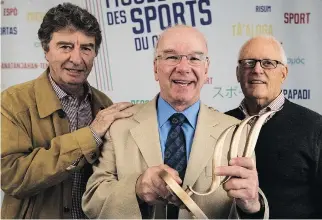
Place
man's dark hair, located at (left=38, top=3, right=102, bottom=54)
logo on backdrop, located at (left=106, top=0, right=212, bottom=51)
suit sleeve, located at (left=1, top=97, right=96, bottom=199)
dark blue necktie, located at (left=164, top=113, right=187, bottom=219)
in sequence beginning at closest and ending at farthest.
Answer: dark blue necktie, located at (left=164, top=113, right=187, bottom=219) < suit sleeve, located at (left=1, top=97, right=96, bottom=199) < man's dark hair, located at (left=38, top=3, right=102, bottom=54) < logo on backdrop, located at (left=106, top=0, right=212, bottom=51)

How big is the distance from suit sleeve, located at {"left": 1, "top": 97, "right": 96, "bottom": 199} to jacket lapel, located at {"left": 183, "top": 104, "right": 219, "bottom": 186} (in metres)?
0.34

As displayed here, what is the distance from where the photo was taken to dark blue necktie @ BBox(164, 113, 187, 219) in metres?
1.50

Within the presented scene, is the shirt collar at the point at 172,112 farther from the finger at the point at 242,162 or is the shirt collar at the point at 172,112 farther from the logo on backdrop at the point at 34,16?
the logo on backdrop at the point at 34,16

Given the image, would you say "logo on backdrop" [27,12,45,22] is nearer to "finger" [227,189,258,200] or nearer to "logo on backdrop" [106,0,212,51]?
"logo on backdrop" [106,0,212,51]

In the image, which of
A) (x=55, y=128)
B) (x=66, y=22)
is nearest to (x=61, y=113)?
(x=55, y=128)

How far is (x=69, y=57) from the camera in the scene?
1729 millimetres

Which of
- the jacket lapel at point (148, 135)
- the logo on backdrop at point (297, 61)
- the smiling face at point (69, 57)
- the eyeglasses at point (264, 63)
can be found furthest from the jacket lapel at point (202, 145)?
the logo on backdrop at point (297, 61)

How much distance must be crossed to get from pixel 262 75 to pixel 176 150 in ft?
1.55

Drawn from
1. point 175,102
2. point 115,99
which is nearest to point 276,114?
point 175,102

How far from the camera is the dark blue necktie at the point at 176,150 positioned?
4.91 ft

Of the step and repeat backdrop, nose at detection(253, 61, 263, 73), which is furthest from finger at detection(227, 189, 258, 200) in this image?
the step and repeat backdrop

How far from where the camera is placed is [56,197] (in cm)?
174

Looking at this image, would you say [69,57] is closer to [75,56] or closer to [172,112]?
[75,56]

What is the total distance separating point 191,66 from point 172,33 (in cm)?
13
